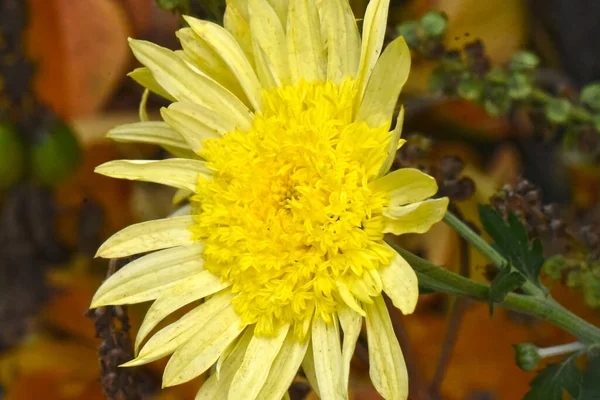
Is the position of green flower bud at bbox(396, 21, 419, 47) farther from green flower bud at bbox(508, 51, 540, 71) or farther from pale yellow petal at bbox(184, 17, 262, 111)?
pale yellow petal at bbox(184, 17, 262, 111)

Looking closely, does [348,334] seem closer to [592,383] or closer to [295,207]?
[295,207]

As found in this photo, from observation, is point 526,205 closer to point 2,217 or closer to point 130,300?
point 130,300

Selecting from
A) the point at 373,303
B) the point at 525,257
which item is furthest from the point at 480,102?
the point at 373,303

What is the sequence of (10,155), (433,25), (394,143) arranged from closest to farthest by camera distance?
(394,143)
(433,25)
(10,155)

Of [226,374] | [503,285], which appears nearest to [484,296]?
[503,285]

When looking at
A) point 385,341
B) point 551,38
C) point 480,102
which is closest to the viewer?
point 385,341

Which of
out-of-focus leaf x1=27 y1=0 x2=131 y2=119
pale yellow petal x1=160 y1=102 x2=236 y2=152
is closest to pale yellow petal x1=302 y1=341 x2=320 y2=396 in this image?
pale yellow petal x1=160 y1=102 x2=236 y2=152

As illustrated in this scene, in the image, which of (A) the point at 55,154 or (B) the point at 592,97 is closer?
(B) the point at 592,97
